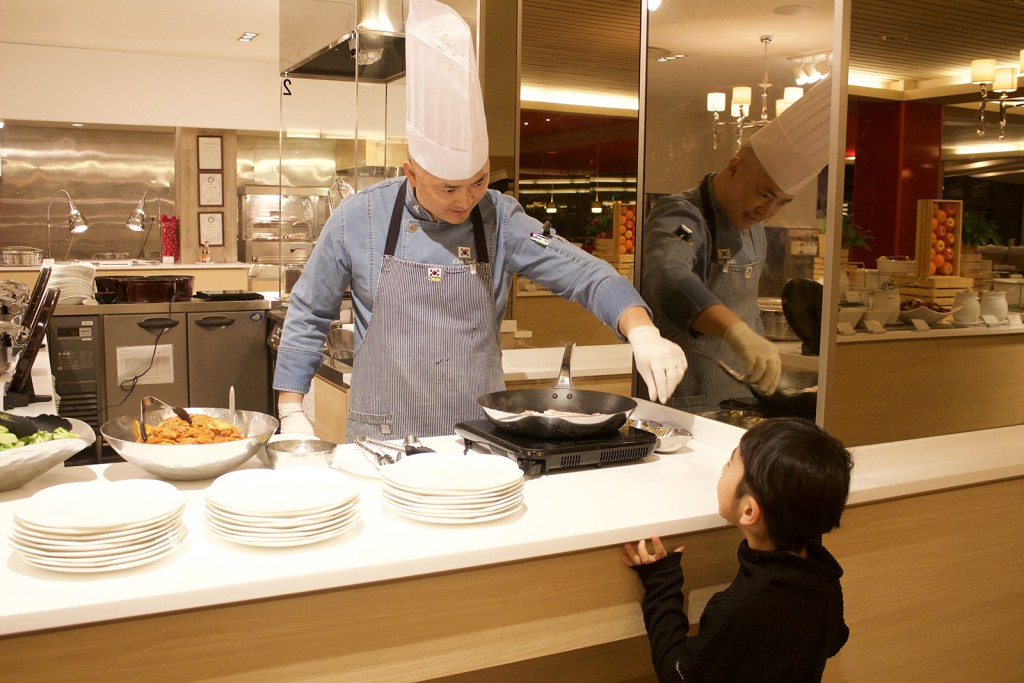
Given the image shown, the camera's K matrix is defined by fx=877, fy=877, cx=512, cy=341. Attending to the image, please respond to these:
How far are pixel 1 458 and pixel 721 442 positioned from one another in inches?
64.1

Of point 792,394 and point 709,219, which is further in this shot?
point 709,219

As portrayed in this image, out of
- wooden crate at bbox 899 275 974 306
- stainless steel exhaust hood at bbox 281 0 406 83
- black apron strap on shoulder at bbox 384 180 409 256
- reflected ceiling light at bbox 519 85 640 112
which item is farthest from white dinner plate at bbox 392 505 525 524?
stainless steel exhaust hood at bbox 281 0 406 83

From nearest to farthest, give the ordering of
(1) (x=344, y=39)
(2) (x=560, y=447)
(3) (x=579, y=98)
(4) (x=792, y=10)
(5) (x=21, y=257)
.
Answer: (2) (x=560, y=447) < (4) (x=792, y=10) < (3) (x=579, y=98) < (1) (x=344, y=39) < (5) (x=21, y=257)

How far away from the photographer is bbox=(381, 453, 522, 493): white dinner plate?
158cm

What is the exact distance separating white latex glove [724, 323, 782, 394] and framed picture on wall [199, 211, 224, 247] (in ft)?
31.2

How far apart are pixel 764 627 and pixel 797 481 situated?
25cm

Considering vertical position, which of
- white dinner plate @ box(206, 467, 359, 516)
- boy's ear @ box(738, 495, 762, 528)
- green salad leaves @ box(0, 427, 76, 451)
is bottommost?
boy's ear @ box(738, 495, 762, 528)

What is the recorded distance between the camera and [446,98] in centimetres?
223

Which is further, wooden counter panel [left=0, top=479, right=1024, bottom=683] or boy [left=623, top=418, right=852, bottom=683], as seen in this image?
boy [left=623, top=418, right=852, bottom=683]

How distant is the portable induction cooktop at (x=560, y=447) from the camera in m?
1.90

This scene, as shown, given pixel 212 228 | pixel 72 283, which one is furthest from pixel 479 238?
pixel 212 228

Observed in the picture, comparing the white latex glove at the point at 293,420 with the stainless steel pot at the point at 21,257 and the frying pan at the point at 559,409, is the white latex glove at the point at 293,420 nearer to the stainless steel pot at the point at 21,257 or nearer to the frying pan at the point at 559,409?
the frying pan at the point at 559,409

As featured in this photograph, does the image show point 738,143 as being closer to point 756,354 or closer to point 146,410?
point 756,354

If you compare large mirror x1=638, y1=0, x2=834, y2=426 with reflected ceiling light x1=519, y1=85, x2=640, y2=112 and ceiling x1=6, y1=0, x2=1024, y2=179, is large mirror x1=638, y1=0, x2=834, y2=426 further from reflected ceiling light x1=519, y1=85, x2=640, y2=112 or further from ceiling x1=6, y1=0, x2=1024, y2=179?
reflected ceiling light x1=519, y1=85, x2=640, y2=112
